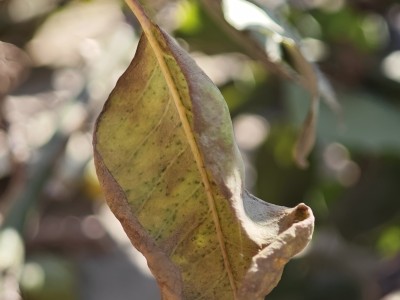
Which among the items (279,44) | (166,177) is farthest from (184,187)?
(279,44)

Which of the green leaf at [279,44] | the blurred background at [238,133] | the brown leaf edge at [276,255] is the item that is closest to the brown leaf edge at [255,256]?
the brown leaf edge at [276,255]

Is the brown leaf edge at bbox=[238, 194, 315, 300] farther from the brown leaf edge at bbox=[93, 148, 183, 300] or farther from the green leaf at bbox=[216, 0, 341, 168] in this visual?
the green leaf at bbox=[216, 0, 341, 168]

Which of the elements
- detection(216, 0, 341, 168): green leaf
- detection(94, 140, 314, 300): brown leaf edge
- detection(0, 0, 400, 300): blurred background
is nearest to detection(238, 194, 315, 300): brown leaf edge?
detection(94, 140, 314, 300): brown leaf edge

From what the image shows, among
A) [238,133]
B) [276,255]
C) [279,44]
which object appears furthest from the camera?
[238,133]

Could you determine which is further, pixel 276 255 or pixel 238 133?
pixel 238 133

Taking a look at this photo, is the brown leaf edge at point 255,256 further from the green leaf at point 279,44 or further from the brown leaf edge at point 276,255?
the green leaf at point 279,44

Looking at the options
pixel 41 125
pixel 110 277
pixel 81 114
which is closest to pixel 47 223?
pixel 110 277

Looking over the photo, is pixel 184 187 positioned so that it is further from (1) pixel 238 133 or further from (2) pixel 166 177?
(1) pixel 238 133
